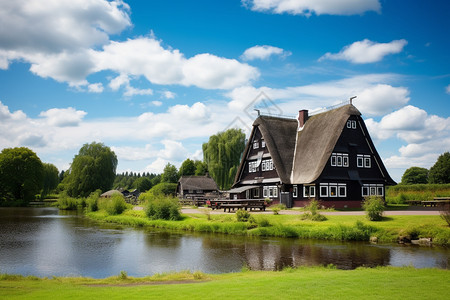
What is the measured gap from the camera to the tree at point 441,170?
66250mm

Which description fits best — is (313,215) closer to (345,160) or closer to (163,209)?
(345,160)

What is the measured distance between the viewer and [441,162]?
67938mm

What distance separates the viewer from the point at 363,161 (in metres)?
40.4

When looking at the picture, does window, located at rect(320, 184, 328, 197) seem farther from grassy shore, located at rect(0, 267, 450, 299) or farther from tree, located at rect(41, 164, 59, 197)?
tree, located at rect(41, 164, 59, 197)

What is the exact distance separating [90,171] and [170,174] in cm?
3054

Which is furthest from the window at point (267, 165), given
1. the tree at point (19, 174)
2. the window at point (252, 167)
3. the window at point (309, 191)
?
the tree at point (19, 174)

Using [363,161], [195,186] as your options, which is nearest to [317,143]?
[363,161]

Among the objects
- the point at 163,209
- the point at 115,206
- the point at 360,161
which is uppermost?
the point at 360,161

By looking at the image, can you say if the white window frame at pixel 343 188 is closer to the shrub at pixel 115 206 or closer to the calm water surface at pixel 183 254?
the calm water surface at pixel 183 254

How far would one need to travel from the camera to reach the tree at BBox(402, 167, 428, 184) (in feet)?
298

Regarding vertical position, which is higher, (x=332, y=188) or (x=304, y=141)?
(x=304, y=141)

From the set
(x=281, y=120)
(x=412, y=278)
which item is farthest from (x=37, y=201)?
(x=412, y=278)

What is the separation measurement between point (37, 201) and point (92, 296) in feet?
299

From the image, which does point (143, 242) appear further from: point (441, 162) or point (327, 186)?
point (441, 162)
